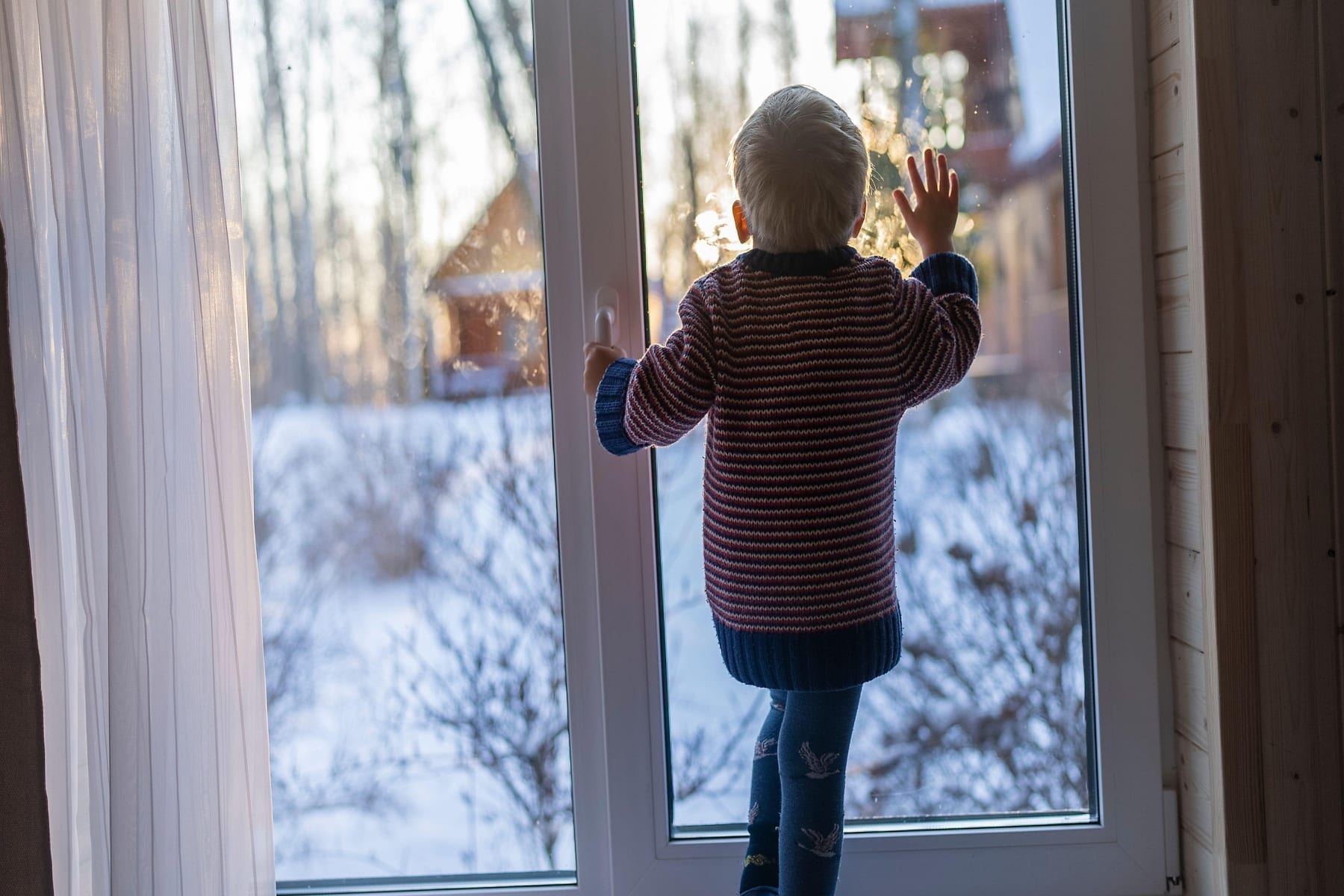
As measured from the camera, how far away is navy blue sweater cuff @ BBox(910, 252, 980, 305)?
127 cm

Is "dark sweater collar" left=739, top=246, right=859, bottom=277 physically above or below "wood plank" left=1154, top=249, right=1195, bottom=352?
above

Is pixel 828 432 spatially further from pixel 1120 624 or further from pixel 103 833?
pixel 103 833

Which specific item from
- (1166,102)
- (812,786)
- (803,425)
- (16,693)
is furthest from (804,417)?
(16,693)

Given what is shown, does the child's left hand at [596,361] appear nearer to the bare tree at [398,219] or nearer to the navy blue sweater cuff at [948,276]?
the bare tree at [398,219]

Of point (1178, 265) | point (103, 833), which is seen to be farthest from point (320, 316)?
point (1178, 265)

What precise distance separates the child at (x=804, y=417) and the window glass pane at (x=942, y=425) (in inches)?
8.6

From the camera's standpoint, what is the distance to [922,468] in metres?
1.47

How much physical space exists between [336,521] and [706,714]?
0.59 m

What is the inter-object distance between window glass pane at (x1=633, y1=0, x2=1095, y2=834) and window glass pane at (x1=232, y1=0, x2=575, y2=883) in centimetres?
19

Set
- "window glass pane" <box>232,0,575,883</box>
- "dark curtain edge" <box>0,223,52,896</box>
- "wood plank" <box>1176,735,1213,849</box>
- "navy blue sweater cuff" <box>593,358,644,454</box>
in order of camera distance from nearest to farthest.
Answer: "dark curtain edge" <box>0,223,52,896</box> < "navy blue sweater cuff" <box>593,358,644,454</box> < "wood plank" <box>1176,735,1213,849</box> < "window glass pane" <box>232,0,575,883</box>

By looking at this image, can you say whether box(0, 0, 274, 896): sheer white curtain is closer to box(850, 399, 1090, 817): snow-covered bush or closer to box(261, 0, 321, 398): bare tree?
box(261, 0, 321, 398): bare tree

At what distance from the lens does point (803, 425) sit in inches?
46.2

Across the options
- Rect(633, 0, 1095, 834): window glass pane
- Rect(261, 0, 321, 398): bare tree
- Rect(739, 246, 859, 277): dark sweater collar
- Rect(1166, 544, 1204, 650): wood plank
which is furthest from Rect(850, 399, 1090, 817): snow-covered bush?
Rect(261, 0, 321, 398): bare tree

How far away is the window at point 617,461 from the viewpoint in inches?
56.4
